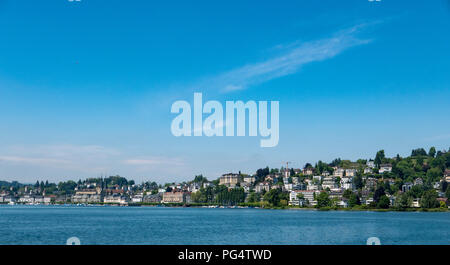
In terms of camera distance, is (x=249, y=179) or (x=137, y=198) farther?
(x=137, y=198)

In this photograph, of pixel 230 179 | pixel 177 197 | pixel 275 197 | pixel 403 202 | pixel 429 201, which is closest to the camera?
pixel 429 201

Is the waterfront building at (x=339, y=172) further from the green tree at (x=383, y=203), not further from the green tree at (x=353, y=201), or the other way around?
the green tree at (x=383, y=203)

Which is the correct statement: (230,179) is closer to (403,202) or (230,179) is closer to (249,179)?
(249,179)

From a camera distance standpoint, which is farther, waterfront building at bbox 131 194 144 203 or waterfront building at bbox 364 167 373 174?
waterfront building at bbox 131 194 144 203

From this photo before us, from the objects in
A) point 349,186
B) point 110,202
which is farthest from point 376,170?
point 110,202

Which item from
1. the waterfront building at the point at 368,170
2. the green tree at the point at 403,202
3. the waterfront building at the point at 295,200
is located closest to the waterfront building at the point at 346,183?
the waterfront building at the point at 368,170

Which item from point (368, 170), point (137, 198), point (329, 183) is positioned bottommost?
point (137, 198)

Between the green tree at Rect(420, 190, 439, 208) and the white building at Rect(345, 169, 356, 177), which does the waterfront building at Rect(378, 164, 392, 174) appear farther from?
the green tree at Rect(420, 190, 439, 208)

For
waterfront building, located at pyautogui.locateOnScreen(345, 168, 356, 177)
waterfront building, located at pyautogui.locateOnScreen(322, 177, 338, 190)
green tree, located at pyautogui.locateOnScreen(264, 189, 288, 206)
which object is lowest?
green tree, located at pyautogui.locateOnScreen(264, 189, 288, 206)

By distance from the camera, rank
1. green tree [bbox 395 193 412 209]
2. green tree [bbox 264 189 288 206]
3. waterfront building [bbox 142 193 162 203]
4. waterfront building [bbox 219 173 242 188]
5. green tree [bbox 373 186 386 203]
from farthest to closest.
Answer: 1. waterfront building [bbox 142 193 162 203]
2. waterfront building [bbox 219 173 242 188]
3. green tree [bbox 264 189 288 206]
4. green tree [bbox 373 186 386 203]
5. green tree [bbox 395 193 412 209]

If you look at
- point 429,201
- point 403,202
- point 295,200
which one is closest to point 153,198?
point 295,200

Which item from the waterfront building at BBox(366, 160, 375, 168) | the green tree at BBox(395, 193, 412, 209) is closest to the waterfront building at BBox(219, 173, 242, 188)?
the waterfront building at BBox(366, 160, 375, 168)
